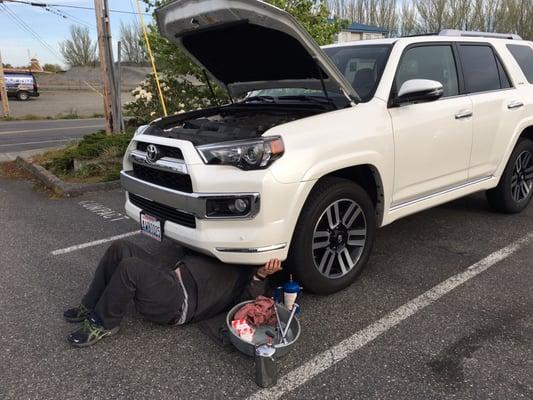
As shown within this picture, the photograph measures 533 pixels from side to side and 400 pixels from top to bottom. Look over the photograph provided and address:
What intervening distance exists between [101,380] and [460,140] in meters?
3.41

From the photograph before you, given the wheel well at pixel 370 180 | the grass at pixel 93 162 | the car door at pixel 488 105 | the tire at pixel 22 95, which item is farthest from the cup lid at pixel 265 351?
the tire at pixel 22 95

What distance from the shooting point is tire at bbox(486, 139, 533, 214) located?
5.11m

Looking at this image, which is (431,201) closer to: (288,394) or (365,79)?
(365,79)

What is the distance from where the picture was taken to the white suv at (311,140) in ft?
9.87

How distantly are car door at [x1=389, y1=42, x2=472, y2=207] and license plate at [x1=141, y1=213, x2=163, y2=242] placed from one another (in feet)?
5.96

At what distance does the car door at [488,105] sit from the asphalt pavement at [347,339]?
792mm

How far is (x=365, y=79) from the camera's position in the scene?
3893 millimetres

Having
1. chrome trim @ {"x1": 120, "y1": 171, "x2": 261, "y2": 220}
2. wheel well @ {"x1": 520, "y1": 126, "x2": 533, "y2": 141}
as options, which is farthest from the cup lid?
wheel well @ {"x1": 520, "y1": 126, "x2": 533, "y2": 141}

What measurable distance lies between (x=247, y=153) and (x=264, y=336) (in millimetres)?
1103

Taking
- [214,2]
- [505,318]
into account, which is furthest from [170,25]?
[505,318]

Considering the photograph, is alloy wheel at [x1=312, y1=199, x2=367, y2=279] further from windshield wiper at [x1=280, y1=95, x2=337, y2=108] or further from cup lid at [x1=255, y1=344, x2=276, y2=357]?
cup lid at [x1=255, y1=344, x2=276, y2=357]

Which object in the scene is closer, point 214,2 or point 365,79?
point 214,2

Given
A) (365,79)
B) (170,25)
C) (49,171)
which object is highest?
(170,25)

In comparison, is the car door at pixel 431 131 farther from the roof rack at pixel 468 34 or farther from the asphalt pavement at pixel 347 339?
the asphalt pavement at pixel 347 339
